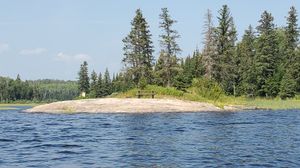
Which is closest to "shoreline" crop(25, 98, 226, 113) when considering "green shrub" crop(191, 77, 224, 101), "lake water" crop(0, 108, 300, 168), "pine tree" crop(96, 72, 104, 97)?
"green shrub" crop(191, 77, 224, 101)

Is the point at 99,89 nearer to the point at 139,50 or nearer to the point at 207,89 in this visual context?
the point at 139,50

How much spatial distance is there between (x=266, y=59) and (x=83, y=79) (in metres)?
79.2

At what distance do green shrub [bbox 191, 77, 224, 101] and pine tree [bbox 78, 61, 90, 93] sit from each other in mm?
99012

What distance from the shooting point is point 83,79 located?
159375 millimetres

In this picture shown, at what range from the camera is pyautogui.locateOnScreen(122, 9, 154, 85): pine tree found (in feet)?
291

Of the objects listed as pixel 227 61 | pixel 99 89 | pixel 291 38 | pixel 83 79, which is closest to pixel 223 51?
pixel 227 61

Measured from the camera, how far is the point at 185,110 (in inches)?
2074

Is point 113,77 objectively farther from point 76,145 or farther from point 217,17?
point 76,145

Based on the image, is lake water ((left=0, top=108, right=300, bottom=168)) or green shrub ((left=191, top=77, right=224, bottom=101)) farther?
green shrub ((left=191, top=77, right=224, bottom=101))

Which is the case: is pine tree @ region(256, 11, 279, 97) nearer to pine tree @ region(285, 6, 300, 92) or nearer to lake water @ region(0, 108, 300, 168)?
pine tree @ region(285, 6, 300, 92)

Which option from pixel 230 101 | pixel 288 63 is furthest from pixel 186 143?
pixel 288 63

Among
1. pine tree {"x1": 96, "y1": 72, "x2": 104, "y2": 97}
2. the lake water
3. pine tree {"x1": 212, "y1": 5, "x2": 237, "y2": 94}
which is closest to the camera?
the lake water

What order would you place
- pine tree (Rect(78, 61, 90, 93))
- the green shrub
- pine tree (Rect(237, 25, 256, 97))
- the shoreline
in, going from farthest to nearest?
pine tree (Rect(78, 61, 90, 93)) → pine tree (Rect(237, 25, 256, 97)) → the green shrub → the shoreline

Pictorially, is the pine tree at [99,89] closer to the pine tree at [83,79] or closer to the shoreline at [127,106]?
the pine tree at [83,79]
